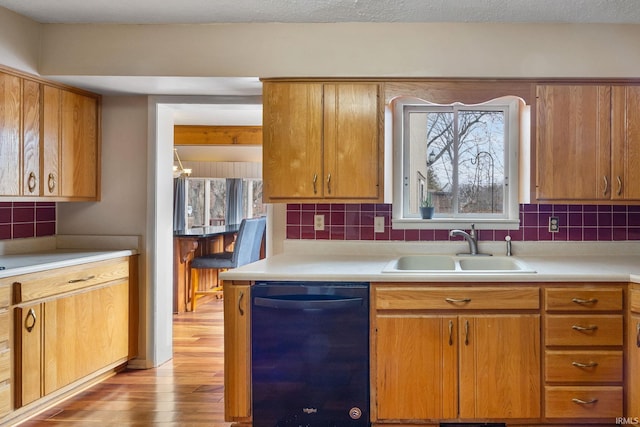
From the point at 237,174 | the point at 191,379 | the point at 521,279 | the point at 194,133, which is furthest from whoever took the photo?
the point at 237,174

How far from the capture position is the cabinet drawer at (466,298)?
2340mm

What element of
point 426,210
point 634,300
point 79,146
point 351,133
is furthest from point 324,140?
point 634,300

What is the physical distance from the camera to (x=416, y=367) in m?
2.35

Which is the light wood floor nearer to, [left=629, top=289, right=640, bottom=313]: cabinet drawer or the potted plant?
the potted plant

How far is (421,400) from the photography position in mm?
2354

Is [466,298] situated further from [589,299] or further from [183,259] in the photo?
[183,259]

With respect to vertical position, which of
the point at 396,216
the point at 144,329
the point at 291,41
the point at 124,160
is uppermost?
the point at 291,41

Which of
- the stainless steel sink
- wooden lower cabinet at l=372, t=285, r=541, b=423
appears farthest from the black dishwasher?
the stainless steel sink

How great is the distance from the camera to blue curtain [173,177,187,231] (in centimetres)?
781

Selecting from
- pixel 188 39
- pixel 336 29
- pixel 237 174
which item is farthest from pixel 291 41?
pixel 237 174

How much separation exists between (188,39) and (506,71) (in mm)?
1804

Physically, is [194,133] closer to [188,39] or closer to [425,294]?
[188,39]

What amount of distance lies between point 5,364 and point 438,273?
6.98 ft

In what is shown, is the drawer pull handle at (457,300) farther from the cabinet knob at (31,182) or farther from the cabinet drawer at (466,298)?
the cabinet knob at (31,182)
